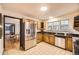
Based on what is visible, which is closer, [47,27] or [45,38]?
[47,27]

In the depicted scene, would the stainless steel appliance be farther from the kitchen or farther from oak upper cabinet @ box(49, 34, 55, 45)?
oak upper cabinet @ box(49, 34, 55, 45)

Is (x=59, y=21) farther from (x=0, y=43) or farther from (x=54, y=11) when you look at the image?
(x=0, y=43)

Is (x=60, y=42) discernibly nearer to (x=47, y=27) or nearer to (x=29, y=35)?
(x=47, y=27)

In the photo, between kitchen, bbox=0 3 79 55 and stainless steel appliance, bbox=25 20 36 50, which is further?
stainless steel appliance, bbox=25 20 36 50

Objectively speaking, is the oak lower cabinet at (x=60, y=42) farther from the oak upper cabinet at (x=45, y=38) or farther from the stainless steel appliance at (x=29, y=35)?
the stainless steel appliance at (x=29, y=35)

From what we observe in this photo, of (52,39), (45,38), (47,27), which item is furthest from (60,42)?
(47,27)

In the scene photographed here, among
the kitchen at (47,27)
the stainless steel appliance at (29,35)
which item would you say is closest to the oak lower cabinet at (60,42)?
the kitchen at (47,27)

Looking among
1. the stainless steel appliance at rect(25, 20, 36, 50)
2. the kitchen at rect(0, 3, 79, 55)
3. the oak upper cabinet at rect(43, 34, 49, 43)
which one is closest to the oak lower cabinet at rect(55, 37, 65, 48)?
the kitchen at rect(0, 3, 79, 55)

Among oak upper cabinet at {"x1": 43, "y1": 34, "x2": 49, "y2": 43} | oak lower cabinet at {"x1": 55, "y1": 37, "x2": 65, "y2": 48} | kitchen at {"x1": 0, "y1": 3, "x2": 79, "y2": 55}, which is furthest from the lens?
oak lower cabinet at {"x1": 55, "y1": 37, "x2": 65, "y2": 48}

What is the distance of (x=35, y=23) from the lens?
196 centimetres
